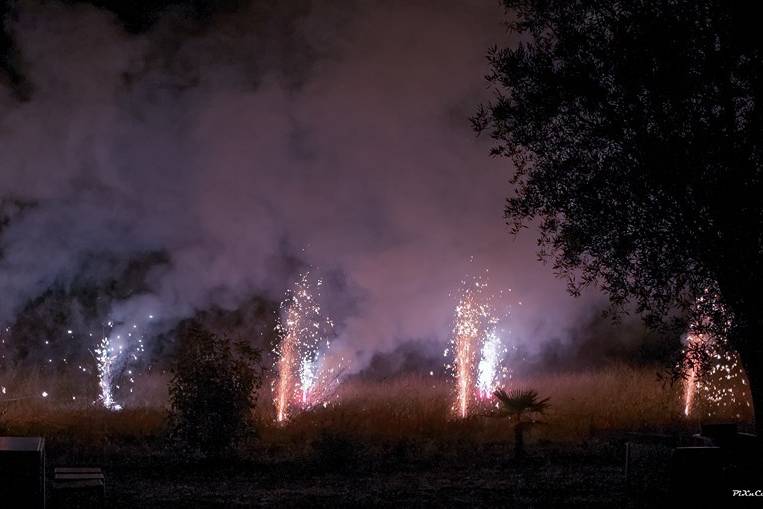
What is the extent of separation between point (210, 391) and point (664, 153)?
11317mm

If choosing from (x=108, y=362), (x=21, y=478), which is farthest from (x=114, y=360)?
(x=21, y=478)

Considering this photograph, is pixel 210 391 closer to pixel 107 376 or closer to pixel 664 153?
pixel 664 153

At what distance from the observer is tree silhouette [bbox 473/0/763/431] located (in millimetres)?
11242

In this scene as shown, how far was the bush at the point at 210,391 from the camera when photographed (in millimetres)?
18562

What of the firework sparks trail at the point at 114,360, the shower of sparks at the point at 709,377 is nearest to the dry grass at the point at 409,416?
the shower of sparks at the point at 709,377

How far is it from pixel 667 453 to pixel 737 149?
4148 mm

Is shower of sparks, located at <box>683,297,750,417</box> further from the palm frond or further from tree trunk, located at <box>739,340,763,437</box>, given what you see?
the palm frond

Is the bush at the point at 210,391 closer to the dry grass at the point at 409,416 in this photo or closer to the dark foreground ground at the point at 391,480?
the dark foreground ground at the point at 391,480

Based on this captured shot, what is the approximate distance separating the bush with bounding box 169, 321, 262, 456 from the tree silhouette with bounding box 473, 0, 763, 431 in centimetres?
898

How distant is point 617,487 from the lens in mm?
14930

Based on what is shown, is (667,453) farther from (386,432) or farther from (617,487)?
(386,432)

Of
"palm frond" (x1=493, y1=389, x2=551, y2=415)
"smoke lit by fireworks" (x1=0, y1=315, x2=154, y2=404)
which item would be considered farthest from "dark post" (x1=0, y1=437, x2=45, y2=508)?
"smoke lit by fireworks" (x1=0, y1=315, x2=154, y2=404)

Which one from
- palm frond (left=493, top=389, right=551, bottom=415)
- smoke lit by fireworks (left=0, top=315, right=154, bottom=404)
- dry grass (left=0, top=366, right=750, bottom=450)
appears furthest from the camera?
smoke lit by fireworks (left=0, top=315, right=154, bottom=404)

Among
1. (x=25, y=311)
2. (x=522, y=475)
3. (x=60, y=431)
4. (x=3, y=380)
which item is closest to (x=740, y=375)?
(x=522, y=475)
